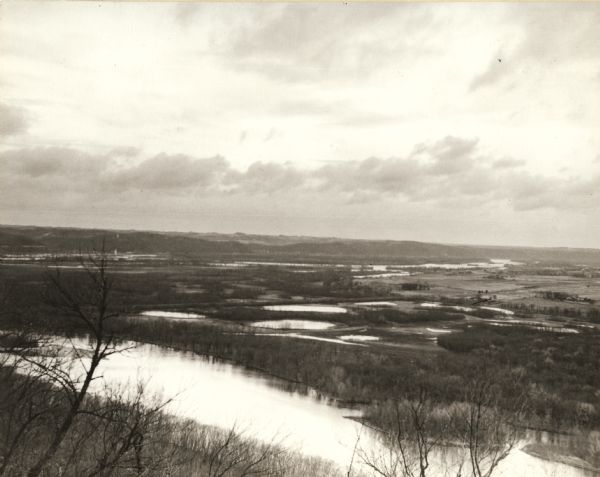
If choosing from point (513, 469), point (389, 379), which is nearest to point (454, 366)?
point (389, 379)

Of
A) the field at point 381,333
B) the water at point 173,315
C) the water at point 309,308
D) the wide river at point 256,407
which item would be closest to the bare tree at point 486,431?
the wide river at point 256,407

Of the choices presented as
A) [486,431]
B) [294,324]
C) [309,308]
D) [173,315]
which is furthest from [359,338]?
[486,431]

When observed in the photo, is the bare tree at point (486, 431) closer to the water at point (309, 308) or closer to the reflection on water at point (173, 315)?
the reflection on water at point (173, 315)

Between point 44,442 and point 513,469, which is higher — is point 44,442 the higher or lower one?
the higher one

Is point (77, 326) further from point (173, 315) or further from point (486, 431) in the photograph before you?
point (173, 315)

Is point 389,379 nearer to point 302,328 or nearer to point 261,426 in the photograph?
point 261,426

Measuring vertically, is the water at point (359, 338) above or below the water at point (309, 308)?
below
